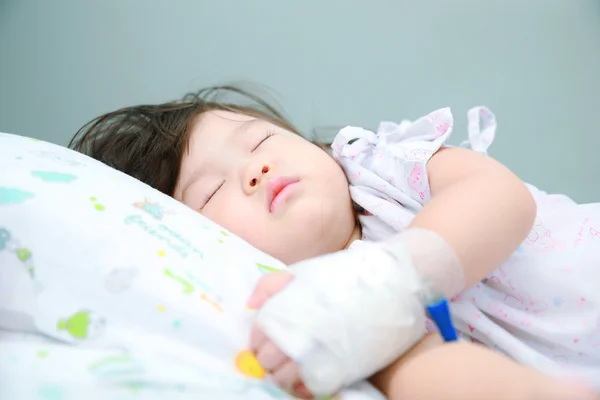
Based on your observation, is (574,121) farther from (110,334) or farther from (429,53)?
(110,334)

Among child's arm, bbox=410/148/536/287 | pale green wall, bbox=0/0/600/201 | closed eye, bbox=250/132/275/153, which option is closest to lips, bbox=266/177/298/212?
closed eye, bbox=250/132/275/153

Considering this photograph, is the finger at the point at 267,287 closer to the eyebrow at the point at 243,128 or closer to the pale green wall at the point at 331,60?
the eyebrow at the point at 243,128

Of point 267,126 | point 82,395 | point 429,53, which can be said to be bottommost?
point 82,395

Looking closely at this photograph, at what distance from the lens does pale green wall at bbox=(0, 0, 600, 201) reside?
1.29 m

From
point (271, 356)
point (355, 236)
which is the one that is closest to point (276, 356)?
point (271, 356)

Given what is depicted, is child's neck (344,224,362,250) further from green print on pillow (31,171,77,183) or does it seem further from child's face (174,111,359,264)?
green print on pillow (31,171,77,183)

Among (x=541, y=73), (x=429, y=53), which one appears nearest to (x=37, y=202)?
(x=429, y=53)

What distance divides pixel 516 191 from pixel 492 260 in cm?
10

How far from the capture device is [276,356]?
1.64 ft

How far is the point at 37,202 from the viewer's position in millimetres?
595

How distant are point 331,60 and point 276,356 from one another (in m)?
0.99

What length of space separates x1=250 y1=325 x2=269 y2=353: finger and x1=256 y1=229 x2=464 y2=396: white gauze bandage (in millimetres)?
16

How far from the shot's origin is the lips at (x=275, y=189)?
2.51 feet

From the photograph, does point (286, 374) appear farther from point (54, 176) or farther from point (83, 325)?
point (54, 176)
